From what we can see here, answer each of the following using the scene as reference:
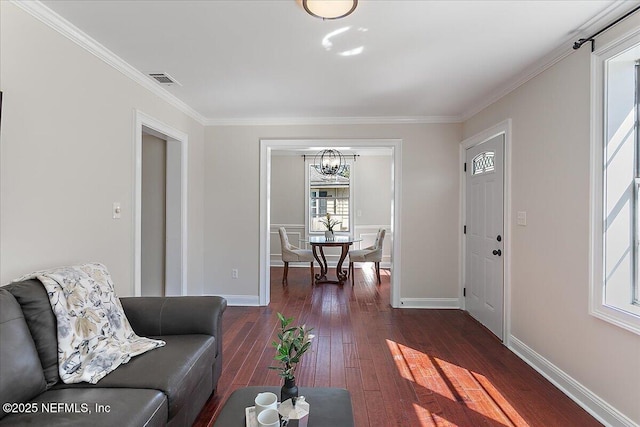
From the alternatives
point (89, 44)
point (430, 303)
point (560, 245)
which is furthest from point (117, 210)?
point (430, 303)

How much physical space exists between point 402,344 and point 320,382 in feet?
3.49

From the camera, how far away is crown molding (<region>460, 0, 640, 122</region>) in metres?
1.95

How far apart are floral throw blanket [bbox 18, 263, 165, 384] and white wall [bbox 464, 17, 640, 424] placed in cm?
272

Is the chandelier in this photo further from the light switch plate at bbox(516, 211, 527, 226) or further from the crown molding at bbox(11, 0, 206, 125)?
the light switch plate at bbox(516, 211, 527, 226)

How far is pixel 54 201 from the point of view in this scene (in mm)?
2094

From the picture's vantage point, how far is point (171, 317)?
7.18 feet

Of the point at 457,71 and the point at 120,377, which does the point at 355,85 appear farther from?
the point at 120,377

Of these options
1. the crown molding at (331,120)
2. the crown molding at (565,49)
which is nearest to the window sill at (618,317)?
the crown molding at (565,49)

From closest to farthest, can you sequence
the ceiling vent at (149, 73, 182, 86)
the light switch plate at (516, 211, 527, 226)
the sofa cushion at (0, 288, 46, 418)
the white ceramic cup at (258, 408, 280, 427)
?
the white ceramic cup at (258, 408, 280, 427)
the sofa cushion at (0, 288, 46, 418)
the light switch plate at (516, 211, 527, 226)
the ceiling vent at (149, 73, 182, 86)

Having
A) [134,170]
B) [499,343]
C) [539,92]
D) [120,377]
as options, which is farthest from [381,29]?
[499,343]

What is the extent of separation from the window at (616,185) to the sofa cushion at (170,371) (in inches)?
96.9

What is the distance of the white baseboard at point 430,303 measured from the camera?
438 cm

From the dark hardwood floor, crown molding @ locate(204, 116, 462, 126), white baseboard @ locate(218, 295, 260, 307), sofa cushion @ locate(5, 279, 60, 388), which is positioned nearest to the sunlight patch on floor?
the dark hardwood floor

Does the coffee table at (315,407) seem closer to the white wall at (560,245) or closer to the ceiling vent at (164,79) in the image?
the white wall at (560,245)
